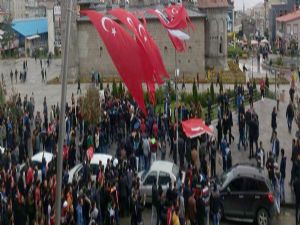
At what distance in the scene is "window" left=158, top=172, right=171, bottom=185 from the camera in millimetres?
16997

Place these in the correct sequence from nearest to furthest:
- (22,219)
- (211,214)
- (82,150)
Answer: (22,219), (211,214), (82,150)

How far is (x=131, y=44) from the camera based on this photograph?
1223 centimetres

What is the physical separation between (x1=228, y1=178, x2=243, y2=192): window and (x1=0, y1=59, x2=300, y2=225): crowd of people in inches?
23.7

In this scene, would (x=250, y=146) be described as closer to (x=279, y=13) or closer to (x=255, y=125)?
(x=255, y=125)

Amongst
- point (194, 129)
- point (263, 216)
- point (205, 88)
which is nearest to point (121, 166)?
point (194, 129)

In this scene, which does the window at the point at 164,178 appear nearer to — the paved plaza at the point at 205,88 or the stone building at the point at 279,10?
the paved plaza at the point at 205,88

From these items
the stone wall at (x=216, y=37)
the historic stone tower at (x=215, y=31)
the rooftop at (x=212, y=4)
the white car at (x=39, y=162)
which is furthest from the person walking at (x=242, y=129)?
the rooftop at (x=212, y=4)

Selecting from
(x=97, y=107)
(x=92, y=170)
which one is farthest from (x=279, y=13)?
(x=92, y=170)

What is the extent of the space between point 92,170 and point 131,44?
686cm

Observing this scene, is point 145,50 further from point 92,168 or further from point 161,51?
point 161,51

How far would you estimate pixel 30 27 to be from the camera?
8456 cm

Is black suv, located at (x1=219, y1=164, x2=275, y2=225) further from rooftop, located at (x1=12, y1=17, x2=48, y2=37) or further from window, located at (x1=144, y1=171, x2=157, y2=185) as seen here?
rooftop, located at (x1=12, y1=17, x2=48, y2=37)

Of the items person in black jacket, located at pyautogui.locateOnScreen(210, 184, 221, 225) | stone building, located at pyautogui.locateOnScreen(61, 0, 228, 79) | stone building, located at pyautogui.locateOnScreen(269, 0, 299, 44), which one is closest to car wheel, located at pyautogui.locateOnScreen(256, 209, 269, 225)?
person in black jacket, located at pyautogui.locateOnScreen(210, 184, 221, 225)

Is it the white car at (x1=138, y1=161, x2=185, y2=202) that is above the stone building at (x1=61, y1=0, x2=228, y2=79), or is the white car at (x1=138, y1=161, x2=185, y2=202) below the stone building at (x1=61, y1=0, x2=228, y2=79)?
below
